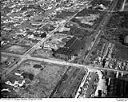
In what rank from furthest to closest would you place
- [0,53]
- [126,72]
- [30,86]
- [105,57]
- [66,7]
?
1. [66,7]
2. [0,53]
3. [105,57]
4. [126,72]
5. [30,86]

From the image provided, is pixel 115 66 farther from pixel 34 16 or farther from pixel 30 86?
A: pixel 34 16

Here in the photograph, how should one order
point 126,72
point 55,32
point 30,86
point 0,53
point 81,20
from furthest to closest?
point 81,20
point 55,32
point 0,53
point 126,72
point 30,86

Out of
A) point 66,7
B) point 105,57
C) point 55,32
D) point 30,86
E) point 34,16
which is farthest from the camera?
point 66,7

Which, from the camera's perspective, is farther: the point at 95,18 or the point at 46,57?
the point at 95,18

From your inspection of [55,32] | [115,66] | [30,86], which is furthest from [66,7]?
[30,86]

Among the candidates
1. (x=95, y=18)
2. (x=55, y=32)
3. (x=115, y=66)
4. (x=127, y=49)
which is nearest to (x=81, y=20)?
(x=95, y=18)

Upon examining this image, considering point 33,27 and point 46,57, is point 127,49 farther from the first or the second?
point 33,27
